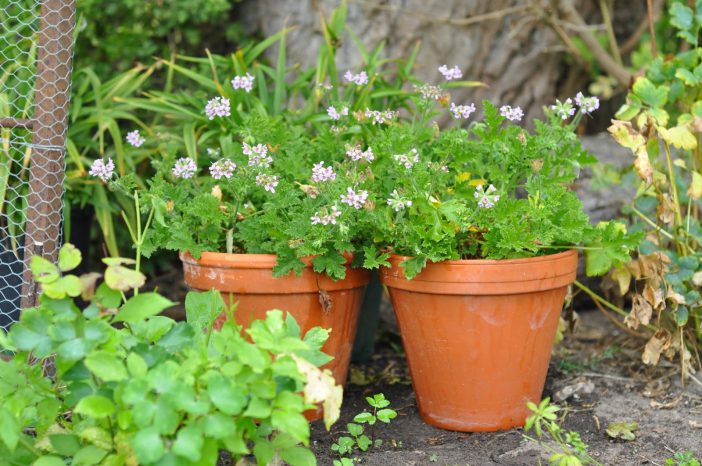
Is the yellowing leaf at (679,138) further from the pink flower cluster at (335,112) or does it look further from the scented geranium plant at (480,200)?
the pink flower cluster at (335,112)

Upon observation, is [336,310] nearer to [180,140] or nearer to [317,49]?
[180,140]

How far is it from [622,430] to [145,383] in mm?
1386

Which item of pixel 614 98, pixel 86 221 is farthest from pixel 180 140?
pixel 614 98

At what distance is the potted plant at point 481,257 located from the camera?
2199 millimetres

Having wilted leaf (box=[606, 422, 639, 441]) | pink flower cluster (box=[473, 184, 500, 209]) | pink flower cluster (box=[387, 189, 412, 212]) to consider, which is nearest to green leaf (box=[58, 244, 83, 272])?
pink flower cluster (box=[387, 189, 412, 212])

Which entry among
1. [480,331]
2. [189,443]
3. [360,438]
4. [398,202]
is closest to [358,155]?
[398,202]

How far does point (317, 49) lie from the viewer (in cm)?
366

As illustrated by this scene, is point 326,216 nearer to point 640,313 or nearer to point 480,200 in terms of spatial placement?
point 480,200

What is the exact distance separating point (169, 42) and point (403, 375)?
194 cm

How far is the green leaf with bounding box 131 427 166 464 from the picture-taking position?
1500mm

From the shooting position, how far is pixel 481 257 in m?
2.35

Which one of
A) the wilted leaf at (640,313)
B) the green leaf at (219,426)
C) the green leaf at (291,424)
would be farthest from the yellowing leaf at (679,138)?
the green leaf at (219,426)

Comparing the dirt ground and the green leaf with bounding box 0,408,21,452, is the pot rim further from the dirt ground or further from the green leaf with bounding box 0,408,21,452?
the green leaf with bounding box 0,408,21,452

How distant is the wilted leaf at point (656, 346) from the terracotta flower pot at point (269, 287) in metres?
0.92
